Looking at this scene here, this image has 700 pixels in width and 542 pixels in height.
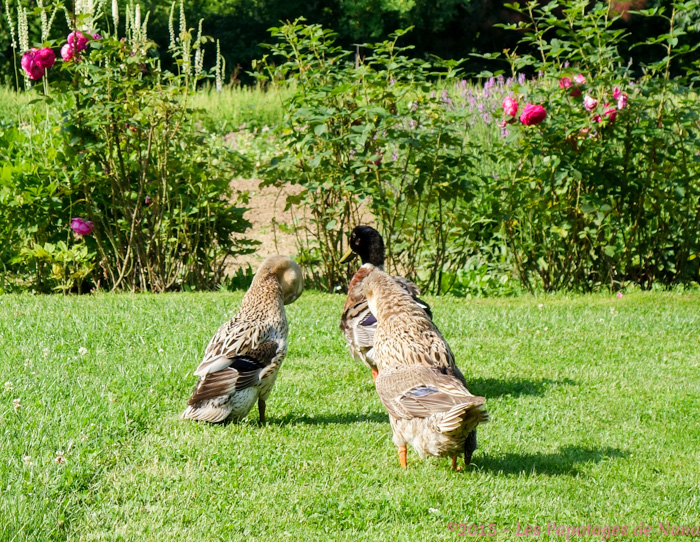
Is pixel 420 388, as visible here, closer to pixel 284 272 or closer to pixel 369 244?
pixel 284 272

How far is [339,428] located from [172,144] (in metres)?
5.04

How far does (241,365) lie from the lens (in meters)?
4.76

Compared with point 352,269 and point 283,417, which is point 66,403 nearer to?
point 283,417

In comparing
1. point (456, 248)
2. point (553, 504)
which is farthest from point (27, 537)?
point (456, 248)

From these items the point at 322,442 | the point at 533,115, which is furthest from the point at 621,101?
the point at 322,442

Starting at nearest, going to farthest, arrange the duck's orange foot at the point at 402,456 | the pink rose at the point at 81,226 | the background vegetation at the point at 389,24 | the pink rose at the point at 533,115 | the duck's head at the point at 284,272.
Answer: the duck's orange foot at the point at 402,456 → the duck's head at the point at 284,272 → the pink rose at the point at 533,115 → the pink rose at the point at 81,226 → the background vegetation at the point at 389,24

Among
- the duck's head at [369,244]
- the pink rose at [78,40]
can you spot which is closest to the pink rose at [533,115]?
the duck's head at [369,244]

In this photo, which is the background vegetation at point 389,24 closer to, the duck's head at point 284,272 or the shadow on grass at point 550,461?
the duck's head at point 284,272

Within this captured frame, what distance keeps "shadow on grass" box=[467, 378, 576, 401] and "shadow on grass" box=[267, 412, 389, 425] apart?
0.81 meters

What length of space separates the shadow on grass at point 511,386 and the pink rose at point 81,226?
4700mm

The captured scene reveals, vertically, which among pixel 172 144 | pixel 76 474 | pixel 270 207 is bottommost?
pixel 270 207

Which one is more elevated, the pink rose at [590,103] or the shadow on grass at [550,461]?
the pink rose at [590,103]

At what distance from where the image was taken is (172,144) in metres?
9.14

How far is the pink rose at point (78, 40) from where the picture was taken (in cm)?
829
